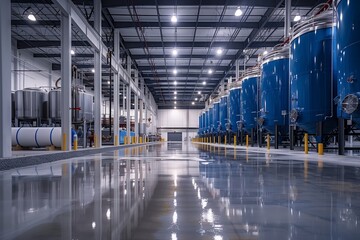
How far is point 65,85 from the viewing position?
8711 mm

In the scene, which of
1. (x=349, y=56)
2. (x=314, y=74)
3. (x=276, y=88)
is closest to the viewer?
(x=349, y=56)

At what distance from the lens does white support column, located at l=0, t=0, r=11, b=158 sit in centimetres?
518

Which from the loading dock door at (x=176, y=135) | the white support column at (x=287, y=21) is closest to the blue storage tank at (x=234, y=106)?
the white support column at (x=287, y=21)

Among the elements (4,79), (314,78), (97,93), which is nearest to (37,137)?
(97,93)

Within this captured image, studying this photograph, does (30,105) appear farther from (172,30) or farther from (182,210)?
(182,210)

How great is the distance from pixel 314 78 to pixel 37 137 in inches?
354

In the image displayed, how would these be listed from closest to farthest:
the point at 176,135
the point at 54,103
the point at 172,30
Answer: the point at 54,103 < the point at 172,30 < the point at 176,135

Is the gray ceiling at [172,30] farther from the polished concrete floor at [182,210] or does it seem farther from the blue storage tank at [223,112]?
the polished concrete floor at [182,210]

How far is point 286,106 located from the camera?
9.56m

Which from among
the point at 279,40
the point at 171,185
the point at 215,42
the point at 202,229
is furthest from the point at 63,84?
the point at 279,40

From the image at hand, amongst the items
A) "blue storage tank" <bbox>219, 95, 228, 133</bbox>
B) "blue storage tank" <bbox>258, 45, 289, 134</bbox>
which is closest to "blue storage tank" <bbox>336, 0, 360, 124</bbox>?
"blue storage tank" <bbox>258, 45, 289, 134</bbox>

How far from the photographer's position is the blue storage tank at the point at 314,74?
7.09m

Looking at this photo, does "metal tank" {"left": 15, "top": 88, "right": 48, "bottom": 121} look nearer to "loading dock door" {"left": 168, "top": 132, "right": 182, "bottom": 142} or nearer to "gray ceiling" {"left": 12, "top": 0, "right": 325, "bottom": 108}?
"gray ceiling" {"left": 12, "top": 0, "right": 325, "bottom": 108}

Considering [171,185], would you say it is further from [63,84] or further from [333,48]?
[63,84]
